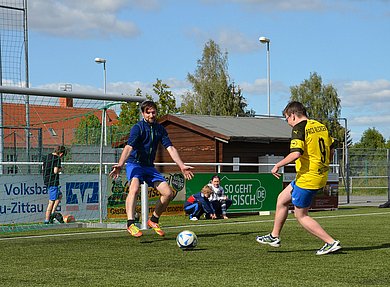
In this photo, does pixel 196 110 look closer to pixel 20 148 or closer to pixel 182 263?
pixel 20 148

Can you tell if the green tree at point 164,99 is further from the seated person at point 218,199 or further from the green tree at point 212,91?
the seated person at point 218,199

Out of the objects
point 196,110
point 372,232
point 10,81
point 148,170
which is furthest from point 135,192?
point 196,110

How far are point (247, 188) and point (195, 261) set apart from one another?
12.9 m

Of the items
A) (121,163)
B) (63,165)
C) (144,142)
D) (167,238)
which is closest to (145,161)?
(144,142)

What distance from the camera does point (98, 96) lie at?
14805mm

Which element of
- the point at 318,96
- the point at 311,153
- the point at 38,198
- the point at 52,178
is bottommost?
the point at 38,198

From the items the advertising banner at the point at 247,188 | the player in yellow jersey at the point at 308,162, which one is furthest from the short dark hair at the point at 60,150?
the player in yellow jersey at the point at 308,162

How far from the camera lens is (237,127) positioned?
104ft

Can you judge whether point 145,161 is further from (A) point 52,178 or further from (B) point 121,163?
(A) point 52,178

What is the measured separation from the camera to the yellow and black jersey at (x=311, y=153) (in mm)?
8789

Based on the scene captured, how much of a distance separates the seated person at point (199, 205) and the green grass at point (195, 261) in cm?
645

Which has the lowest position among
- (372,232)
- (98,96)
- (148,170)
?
(372,232)

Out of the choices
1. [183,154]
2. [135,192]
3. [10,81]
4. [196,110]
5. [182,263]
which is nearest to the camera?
[182,263]

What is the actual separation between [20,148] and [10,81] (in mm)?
2384
